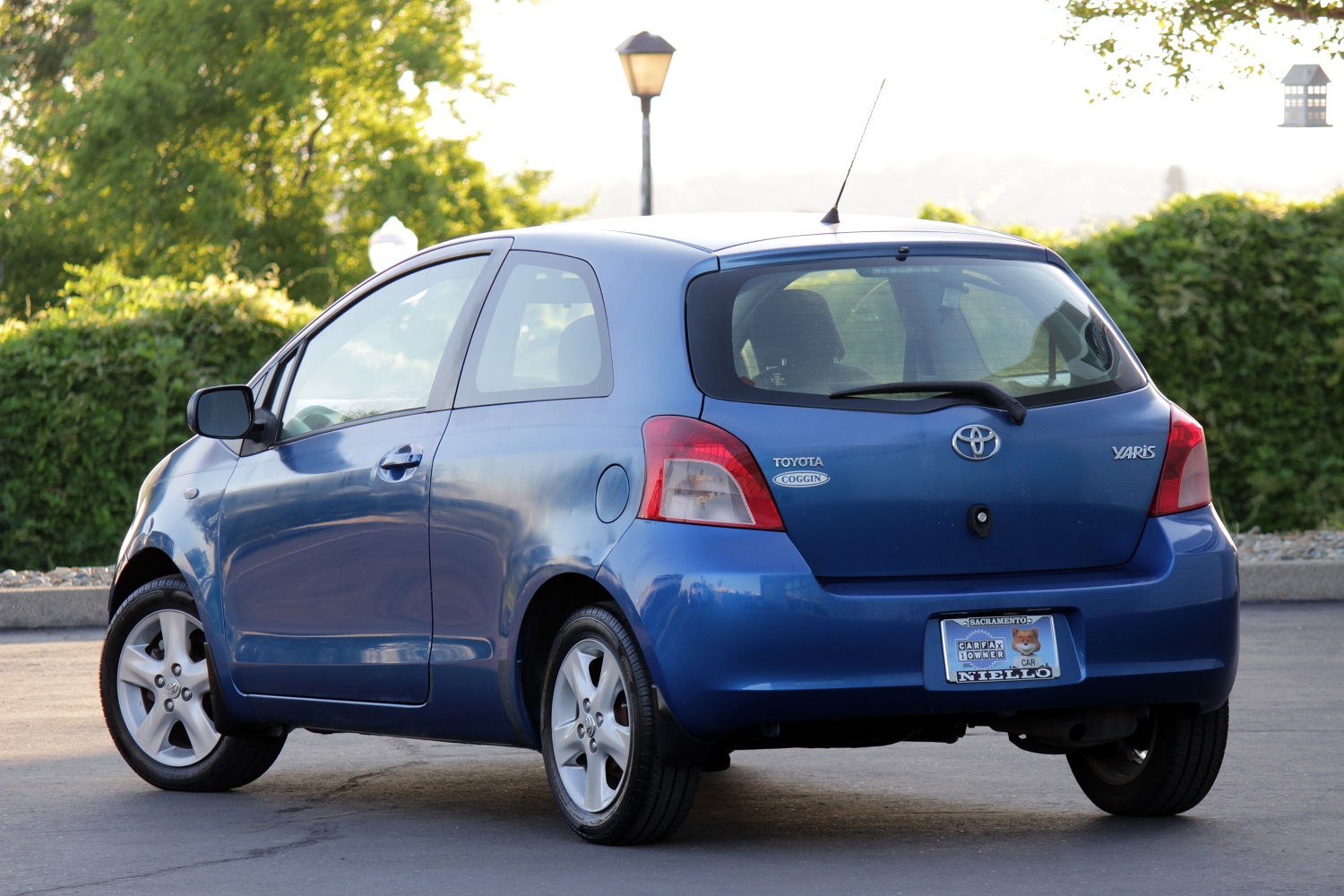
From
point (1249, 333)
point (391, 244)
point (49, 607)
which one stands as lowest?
point (49, 607)

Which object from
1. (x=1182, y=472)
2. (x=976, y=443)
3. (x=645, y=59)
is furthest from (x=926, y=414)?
(x=645, y=59)

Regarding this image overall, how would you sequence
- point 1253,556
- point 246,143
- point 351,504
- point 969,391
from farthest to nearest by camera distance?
point 246,143 → point 1253,556 → point 351,504 → point 969,391

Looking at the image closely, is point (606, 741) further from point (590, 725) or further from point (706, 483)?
point (706, 483)

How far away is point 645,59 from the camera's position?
17391 millimetres

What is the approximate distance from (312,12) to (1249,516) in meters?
30.7

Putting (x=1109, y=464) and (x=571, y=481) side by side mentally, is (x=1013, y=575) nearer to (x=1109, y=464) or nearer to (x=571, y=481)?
(x=1109, y=464)

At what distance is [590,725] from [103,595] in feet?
25.4

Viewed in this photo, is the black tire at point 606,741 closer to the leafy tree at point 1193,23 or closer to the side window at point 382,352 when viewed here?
the side window at point 382,352

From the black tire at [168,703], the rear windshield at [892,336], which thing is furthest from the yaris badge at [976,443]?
the black tire at [168,703]

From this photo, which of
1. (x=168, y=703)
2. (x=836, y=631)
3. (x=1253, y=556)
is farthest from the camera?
(x=1253, y=556)

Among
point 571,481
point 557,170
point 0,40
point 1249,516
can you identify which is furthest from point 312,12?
point 571,481

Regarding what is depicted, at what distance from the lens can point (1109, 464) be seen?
5574 mm

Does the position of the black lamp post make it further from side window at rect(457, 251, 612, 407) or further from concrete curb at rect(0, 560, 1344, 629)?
side window at rect(457, 251, 612, 407)

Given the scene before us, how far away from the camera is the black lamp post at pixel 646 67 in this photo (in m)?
17.4
